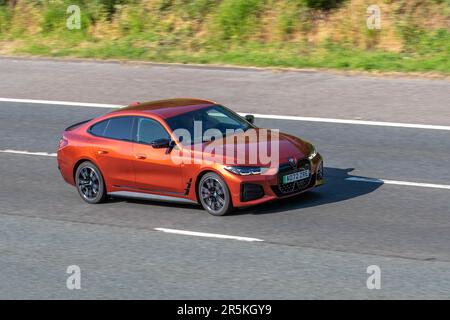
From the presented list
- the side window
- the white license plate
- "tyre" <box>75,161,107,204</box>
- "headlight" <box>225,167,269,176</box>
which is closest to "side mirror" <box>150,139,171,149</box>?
the side window

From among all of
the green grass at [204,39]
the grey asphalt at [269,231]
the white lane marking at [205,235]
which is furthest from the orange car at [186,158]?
the green grass at [204,39]

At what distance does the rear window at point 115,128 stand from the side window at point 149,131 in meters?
0.17

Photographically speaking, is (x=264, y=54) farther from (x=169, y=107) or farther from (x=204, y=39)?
(x=169, y=107)

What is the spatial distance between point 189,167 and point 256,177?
100 cm

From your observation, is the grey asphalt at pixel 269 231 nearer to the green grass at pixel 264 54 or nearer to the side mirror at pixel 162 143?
the side mirror at pixel 162 143

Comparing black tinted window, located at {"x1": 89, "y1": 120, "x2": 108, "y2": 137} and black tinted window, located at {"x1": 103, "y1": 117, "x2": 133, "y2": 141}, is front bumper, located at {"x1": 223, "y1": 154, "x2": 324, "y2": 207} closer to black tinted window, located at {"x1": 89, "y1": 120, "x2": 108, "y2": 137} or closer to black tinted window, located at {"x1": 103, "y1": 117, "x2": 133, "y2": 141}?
black tinted window, located at {"x1": 103, "y1": 117, "x2": 133, "y2": 141}

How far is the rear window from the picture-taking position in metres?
14.0

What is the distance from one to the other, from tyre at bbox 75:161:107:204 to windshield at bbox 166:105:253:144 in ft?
4.94

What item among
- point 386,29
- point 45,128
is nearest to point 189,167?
point 45,128

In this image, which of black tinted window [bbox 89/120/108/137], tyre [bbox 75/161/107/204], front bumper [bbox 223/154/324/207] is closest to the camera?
front bumper [bbox 223/154/324/207]

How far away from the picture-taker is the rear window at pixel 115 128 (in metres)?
14.0

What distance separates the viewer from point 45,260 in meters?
11.8

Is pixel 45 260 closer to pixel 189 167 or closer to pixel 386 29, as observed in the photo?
pixel 189 167
